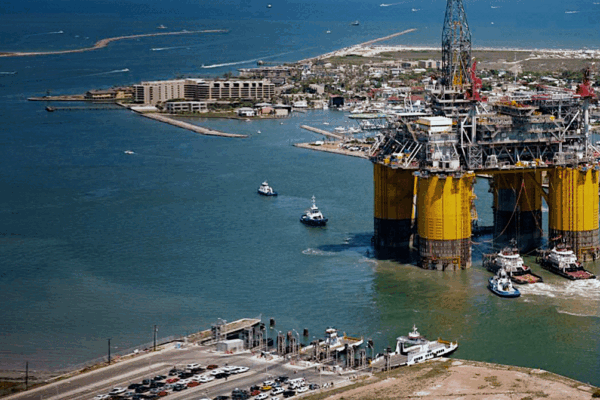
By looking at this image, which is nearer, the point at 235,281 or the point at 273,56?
the point at 235,281

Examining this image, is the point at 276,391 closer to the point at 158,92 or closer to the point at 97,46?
the point at 158,92

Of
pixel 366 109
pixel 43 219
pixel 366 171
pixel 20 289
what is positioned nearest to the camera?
pixel 20 289

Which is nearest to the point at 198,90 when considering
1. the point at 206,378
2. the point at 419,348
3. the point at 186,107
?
the point at 186,107

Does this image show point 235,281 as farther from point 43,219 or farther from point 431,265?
point 43,219

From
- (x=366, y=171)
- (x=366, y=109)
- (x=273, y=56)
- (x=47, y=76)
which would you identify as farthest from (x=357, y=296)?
(x=273, y=56)

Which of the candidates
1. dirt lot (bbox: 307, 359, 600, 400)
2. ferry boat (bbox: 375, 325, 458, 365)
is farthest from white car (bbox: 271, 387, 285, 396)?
ferry boat (bbox: 375, 325, 458, 365)

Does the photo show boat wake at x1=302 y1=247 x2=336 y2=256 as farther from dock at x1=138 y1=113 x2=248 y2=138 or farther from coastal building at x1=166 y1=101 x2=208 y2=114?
coastal building at x1=166 y1=101 x2=208 y2=114

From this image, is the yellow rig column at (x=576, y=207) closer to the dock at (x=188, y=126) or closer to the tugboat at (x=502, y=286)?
the tugboat at (x=502, y=286)
